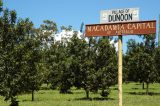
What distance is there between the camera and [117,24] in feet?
29.8

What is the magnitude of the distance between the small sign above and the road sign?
0.10 m

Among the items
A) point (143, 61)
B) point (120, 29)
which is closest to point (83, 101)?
point (143, 61)

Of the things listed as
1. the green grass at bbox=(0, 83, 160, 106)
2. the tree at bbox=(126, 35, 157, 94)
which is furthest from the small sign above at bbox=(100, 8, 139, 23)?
the tree at bbox=(126, 35, 157, 94)

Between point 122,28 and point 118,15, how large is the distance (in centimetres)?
33

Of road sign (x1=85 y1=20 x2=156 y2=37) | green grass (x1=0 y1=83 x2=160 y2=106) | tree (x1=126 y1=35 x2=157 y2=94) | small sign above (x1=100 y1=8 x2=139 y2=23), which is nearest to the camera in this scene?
road sign (x1=85 y1=20 x2=156 y2=37)

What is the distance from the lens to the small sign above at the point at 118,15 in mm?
8906

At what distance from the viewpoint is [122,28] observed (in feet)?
29.6

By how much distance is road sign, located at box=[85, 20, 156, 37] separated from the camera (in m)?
8.74

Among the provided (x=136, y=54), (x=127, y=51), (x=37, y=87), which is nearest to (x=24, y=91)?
(x=37, y=87)

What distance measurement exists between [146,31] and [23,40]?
56.4 ft

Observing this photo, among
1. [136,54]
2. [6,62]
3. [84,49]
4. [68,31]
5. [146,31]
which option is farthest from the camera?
[68,31]

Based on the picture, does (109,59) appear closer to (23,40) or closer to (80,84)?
(80,84)

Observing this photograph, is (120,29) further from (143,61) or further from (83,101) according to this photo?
(143,61)

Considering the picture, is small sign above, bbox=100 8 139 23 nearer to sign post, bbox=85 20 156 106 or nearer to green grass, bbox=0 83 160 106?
sign post, bbox=85 20 156 106
